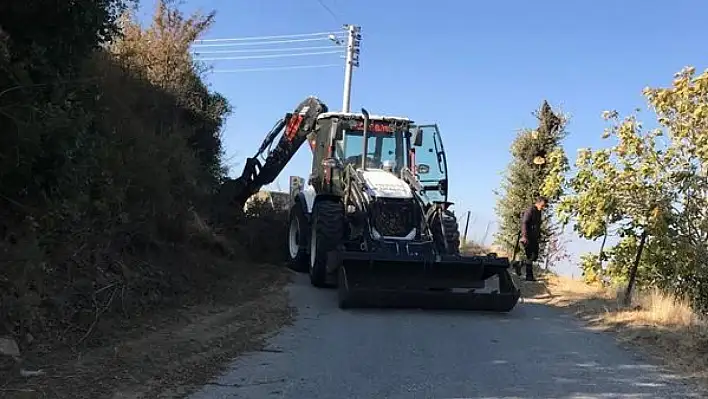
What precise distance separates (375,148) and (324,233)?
2.47 meters

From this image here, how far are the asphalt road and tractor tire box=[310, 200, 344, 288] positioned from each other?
147 centimetres

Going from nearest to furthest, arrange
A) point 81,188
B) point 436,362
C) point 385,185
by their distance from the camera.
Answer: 1. point 81,188
2. point 436,362
3. point 385,185

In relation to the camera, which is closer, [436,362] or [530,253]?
[436,362]

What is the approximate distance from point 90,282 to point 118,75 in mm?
6518

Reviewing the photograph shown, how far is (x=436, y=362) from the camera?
7.54 meters

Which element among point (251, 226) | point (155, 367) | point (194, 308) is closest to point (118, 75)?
point (251, 226)

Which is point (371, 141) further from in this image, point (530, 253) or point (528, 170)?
point (528, 170)

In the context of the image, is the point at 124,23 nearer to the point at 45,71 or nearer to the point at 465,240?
the point at 45,71

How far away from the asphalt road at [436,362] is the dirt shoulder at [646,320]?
34 cm

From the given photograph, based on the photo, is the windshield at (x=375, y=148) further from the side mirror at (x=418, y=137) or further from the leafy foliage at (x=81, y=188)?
the leafy foliage at (x=81, y=188)

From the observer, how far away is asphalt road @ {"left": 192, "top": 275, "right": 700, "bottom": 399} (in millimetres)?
6438

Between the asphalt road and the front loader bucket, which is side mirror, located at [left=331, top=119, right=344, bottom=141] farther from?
the asphalt road

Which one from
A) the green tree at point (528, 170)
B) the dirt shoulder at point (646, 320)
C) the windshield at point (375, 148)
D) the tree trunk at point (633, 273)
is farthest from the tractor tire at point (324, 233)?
the green tree at point (528, 170)

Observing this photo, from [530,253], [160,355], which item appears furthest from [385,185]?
[160,355]
